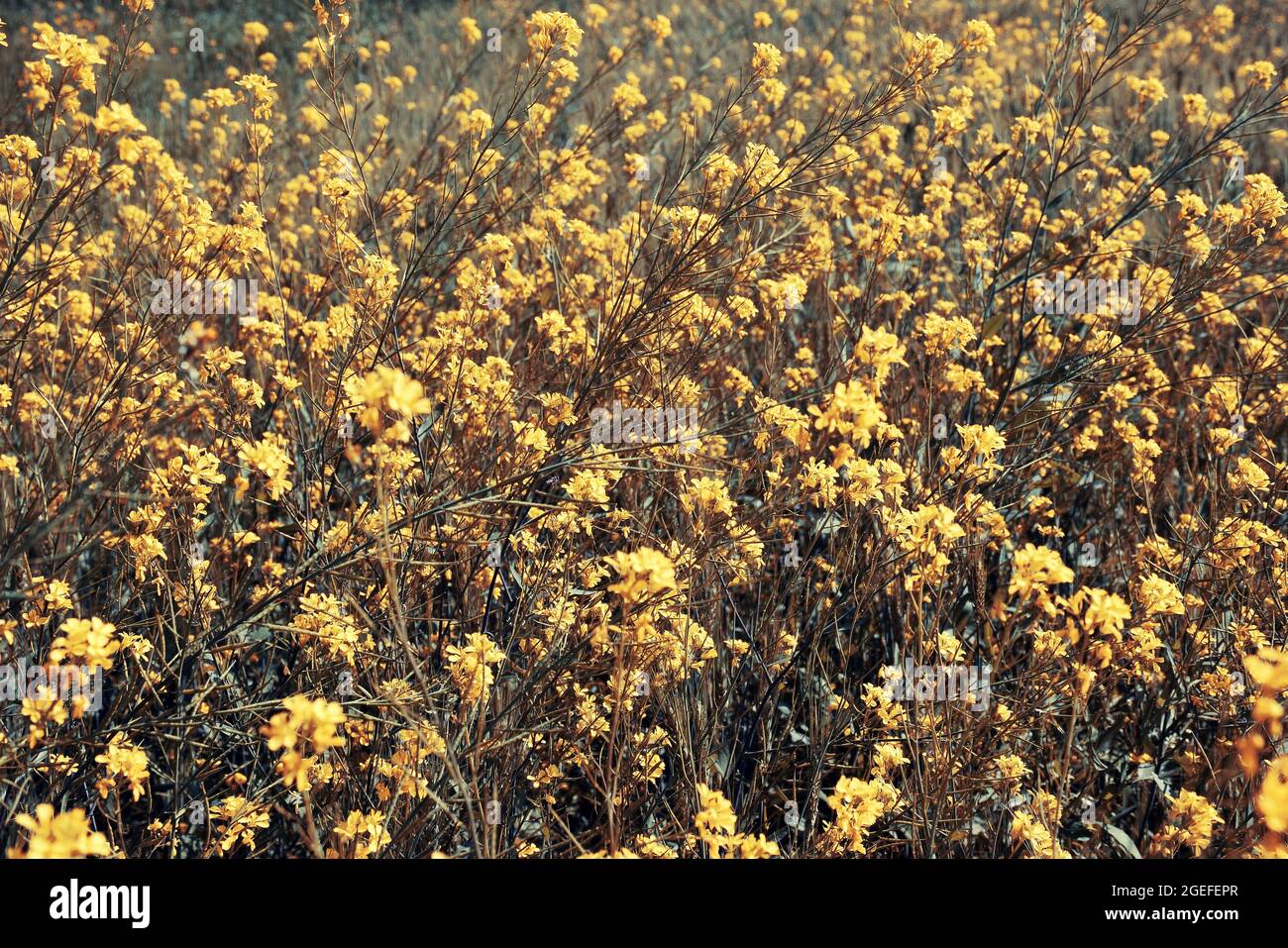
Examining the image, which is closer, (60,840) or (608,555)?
(60,840)

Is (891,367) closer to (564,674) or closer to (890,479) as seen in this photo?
(890,479)

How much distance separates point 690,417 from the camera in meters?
2.86

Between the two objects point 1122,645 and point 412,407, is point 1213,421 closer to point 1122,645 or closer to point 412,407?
point 1122,645

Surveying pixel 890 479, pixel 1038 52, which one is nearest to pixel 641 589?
pixel 890 479

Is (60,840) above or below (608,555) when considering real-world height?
below

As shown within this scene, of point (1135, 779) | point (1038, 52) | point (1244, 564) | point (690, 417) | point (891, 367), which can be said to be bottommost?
point (1135, 779)

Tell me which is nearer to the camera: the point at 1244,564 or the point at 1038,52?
the point at 1244,564

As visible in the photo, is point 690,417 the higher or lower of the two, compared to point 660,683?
higher

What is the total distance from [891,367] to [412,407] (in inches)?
97.9

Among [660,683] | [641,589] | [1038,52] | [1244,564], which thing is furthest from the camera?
[1038,52]

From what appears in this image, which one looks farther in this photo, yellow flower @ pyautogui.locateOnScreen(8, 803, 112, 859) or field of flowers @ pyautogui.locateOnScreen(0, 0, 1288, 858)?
field of flowers @ pyautogui.locateOnScreen(0, 0, 1288, 858)

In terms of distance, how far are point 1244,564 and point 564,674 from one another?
2013 millimetres

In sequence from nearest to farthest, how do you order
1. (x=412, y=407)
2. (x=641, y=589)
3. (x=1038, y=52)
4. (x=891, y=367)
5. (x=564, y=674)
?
(x=412, y=407)
(x=641, y=589)
(x=564, y=674)
(x=891, y=367)
(x=1038, y=52)

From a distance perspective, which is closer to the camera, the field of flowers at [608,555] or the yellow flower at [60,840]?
the yellow flower at [60,840]
